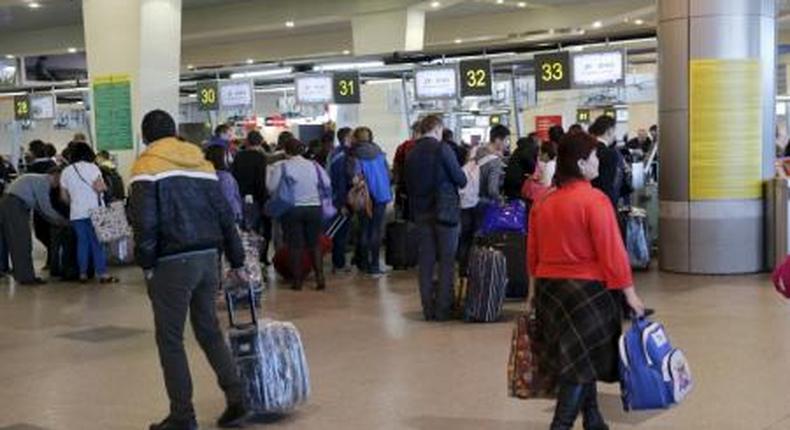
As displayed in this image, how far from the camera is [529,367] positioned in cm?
494

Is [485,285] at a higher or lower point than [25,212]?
lower

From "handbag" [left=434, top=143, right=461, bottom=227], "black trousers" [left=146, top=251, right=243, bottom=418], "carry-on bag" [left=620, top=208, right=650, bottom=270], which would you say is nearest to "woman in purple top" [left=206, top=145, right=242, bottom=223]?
"handbag" [left=434, top=143, right=461, bottom=227]

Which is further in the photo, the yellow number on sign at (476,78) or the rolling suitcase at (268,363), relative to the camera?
the yellow number on sign at (476,78)

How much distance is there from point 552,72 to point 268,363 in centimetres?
1173

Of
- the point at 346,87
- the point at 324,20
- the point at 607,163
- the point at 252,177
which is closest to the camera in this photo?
the point at 607,163

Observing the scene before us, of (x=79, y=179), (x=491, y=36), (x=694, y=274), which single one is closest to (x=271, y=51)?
(x=491, y=36)

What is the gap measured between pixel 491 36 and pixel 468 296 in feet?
58.9

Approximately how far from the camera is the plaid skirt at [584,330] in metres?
4.57

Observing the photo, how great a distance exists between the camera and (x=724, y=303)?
912cm

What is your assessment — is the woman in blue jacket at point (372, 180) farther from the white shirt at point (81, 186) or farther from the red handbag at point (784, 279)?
the red handbag at point (784, 279)

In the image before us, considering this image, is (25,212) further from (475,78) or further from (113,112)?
(475,78)

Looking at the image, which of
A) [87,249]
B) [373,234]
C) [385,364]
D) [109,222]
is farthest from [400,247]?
[385,364]

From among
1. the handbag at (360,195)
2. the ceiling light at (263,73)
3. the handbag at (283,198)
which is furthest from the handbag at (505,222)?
the ceiling light at (263,73)

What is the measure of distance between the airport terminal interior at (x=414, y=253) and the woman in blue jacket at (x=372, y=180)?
3 centimetres
